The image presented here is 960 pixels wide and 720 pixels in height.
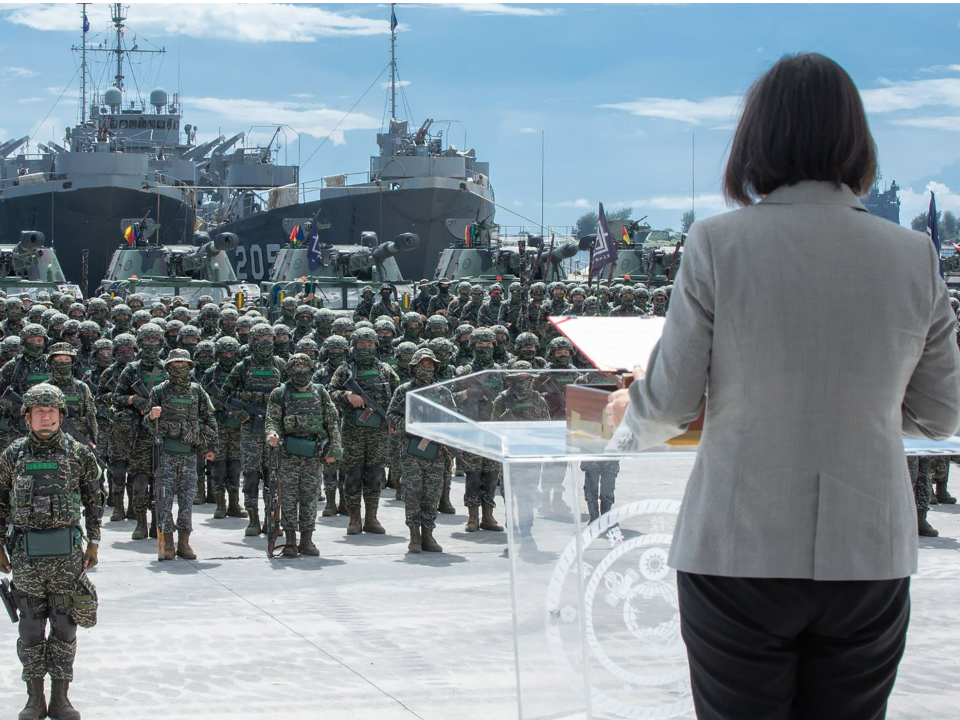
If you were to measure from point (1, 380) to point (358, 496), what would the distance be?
3.33 metres

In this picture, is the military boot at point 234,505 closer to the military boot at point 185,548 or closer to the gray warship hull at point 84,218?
the military boot at point 185,548

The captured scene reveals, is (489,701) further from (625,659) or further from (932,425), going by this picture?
(932,425)

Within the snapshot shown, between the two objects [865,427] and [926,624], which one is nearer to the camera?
[865,427]

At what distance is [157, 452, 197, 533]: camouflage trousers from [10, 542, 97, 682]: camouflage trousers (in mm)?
3535

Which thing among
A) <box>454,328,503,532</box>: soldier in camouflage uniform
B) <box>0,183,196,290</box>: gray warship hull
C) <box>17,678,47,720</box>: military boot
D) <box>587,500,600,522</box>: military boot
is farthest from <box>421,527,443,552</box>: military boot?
<box>0,183,196,290</box>: gray warship hull

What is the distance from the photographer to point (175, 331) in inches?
494

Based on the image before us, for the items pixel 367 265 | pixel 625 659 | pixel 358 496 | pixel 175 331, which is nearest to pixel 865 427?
pixel 625 659

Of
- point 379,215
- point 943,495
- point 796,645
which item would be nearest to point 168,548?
point 943,495

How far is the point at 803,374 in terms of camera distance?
2070 mm

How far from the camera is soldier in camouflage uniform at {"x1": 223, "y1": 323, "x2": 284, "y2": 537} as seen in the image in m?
10.8

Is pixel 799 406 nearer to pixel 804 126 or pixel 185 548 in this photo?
pixel 804 126

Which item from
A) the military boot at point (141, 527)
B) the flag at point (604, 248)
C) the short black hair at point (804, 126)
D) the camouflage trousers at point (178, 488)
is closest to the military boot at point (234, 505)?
the military boot at point (141, 527)

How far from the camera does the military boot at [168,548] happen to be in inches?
354

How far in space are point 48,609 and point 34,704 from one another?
419 millimetres
